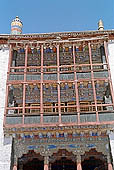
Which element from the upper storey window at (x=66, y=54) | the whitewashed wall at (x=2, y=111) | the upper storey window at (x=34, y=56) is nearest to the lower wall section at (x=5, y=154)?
the whitewashed wall at (x=2, y=111)

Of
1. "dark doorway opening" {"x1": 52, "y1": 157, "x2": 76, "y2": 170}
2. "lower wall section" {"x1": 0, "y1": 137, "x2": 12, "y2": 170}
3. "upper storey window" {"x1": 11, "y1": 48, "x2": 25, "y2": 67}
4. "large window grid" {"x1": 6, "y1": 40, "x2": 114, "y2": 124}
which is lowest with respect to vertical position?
"dark doorway opening" {"x1": 52, "y1": 157, "x2": 76, "y2": 170}

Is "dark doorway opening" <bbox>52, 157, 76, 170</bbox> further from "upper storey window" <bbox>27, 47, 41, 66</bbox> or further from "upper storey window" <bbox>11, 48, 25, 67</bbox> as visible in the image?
"upper storey window" <bbox>11, 48, 25, 67</bbox>

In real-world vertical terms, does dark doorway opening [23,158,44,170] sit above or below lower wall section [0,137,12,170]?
below

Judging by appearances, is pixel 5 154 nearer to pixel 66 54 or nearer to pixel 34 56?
pixel 34 56

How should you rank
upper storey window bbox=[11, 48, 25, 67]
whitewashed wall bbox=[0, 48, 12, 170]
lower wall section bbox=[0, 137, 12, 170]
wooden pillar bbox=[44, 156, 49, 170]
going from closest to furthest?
lower wall section bbox=[0, 137, 12, 170] < whitewashed wall bbox=[0, 48, 12, 170] < wooden pillar bbox=[44, 156, 49, 170] < upper storey window bbox=[11, 48, 25, 67]

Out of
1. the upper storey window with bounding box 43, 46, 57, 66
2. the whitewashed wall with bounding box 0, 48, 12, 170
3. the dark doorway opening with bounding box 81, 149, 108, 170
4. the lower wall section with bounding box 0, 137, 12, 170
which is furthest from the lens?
the upper storey window with bounding box 43, 46, 57, 66

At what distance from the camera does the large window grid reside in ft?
54.4

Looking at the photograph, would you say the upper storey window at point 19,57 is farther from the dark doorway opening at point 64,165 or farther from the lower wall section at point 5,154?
the dark doorway opening at point 64,165

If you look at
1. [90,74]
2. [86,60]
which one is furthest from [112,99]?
[86,60]

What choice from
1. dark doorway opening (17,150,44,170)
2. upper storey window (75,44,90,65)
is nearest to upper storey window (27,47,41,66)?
upper storey window (75,44,90,65)

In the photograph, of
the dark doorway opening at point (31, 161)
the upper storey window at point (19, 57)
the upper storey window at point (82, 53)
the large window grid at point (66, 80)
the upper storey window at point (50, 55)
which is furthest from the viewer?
the upper storey window at point (19, 57)

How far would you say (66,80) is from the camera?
1775cm

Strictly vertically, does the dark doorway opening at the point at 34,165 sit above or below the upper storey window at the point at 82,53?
below

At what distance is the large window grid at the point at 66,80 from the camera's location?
1658 centimetres
